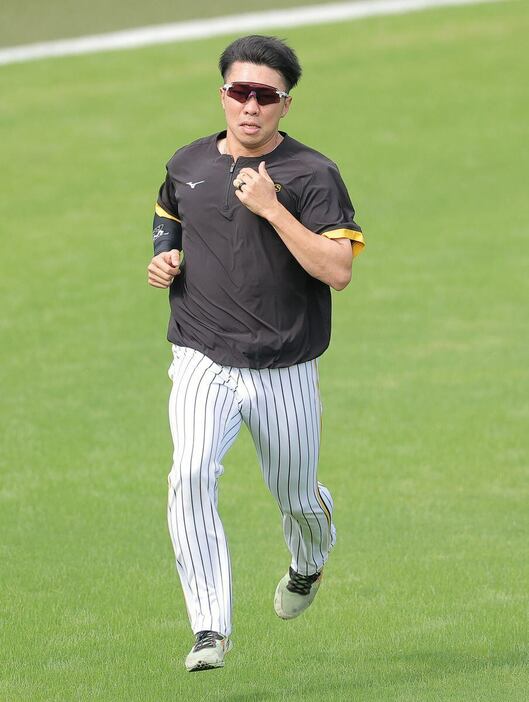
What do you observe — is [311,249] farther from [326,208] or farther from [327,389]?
[327,389]

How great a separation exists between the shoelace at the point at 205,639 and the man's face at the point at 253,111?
2049 millimetres

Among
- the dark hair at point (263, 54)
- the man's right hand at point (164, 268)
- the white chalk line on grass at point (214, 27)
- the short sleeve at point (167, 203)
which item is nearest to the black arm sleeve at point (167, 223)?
the short sleeve at point (167, 203)

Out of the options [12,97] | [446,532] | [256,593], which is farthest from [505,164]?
[256,593]

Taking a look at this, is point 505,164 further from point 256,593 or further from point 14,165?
point 256,593

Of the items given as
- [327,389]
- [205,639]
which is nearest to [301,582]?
[205,639]

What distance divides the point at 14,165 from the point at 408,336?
327 inches

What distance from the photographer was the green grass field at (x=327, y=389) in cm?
746

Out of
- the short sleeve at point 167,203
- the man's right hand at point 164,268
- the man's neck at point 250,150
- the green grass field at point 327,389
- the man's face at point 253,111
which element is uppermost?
the man's face at point 253,111

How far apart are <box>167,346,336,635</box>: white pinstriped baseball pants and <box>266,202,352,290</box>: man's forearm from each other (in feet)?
1.75

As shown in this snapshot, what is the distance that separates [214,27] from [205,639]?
22.1 meters

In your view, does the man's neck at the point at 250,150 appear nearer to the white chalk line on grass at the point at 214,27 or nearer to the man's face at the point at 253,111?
the man's face at the point at 253,111

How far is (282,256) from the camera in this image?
6.38 metres

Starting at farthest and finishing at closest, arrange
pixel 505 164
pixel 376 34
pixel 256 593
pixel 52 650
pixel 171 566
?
pixel 376 34 < pixel 505 164 < pixel 171 566 < pixel 256 593 < pixel 52 650

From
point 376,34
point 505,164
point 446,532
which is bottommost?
point 446,532
